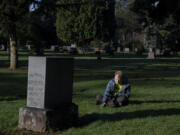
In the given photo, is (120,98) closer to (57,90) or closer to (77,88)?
(57,90)

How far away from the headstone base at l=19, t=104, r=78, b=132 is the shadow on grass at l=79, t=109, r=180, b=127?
14.7 inches

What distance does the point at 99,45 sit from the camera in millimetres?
89375

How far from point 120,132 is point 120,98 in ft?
9.28

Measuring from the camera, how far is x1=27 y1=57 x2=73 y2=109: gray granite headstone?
6.74 m

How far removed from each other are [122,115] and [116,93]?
1555mm

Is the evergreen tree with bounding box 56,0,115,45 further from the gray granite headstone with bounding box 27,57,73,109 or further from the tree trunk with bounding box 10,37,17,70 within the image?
the gray granite headstone with bounding box 27,57,73,109

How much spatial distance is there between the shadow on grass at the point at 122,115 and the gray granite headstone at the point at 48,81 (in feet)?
2.57

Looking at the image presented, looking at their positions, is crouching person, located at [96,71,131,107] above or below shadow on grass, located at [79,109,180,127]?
above

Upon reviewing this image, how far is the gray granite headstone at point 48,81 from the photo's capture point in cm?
674

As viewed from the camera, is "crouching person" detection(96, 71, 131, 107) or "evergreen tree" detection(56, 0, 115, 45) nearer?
"crouching person" detection(96, 71, 131, 107)

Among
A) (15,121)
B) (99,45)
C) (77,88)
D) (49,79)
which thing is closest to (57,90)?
(49,79)

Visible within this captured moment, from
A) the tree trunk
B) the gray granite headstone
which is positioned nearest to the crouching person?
the gray granite headstone

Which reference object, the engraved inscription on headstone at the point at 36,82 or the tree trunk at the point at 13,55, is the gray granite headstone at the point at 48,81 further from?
the tree trunk at the point at 13,55

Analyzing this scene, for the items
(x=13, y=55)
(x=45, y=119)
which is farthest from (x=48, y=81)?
(x=13, y=55)
